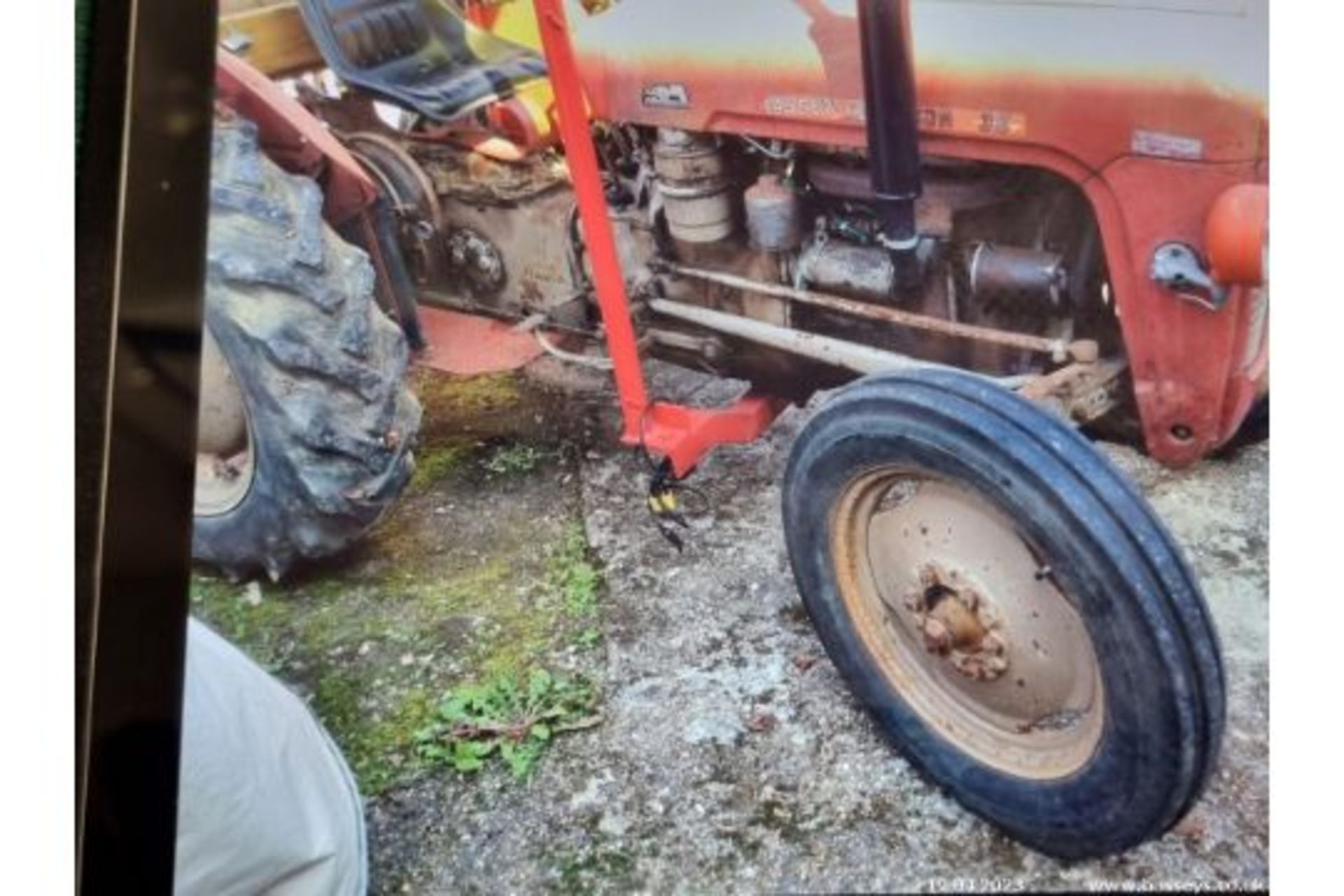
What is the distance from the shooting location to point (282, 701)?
2.26 feet

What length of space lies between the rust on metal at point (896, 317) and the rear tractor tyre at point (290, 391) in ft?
0.78

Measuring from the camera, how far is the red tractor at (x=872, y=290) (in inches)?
25.4

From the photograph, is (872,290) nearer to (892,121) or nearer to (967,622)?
(892,121)

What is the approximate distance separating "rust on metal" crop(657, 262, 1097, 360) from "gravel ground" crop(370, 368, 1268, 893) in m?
0.09

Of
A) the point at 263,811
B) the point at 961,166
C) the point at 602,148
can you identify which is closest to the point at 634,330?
the point at 602,148

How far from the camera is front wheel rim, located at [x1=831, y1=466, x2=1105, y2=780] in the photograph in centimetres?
73

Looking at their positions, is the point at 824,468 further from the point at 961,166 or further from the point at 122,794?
the point at 122,794

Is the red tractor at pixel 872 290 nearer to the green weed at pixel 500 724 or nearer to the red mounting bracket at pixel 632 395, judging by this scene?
the red mounting bracket at pixel 632 395

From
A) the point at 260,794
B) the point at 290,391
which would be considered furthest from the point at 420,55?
the point at 260,794

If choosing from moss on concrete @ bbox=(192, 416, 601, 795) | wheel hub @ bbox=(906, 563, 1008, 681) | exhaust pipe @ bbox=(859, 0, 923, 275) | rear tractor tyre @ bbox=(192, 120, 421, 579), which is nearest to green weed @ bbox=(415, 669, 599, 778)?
moss on concrete @ bbox=(192, 416, 601, 795)

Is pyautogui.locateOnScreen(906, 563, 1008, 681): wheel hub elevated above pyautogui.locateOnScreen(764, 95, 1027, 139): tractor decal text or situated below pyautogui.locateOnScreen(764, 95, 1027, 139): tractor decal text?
below

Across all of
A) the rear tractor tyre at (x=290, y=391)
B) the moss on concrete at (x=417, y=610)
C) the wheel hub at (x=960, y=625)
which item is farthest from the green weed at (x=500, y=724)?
the wheel hub at (x=960, y=625)

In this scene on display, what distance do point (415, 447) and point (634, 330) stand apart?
180mm

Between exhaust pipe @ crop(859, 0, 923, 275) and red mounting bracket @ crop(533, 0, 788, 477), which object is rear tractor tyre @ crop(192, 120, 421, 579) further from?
exhaust pipe @ crop(859, 0, 923, 275)
